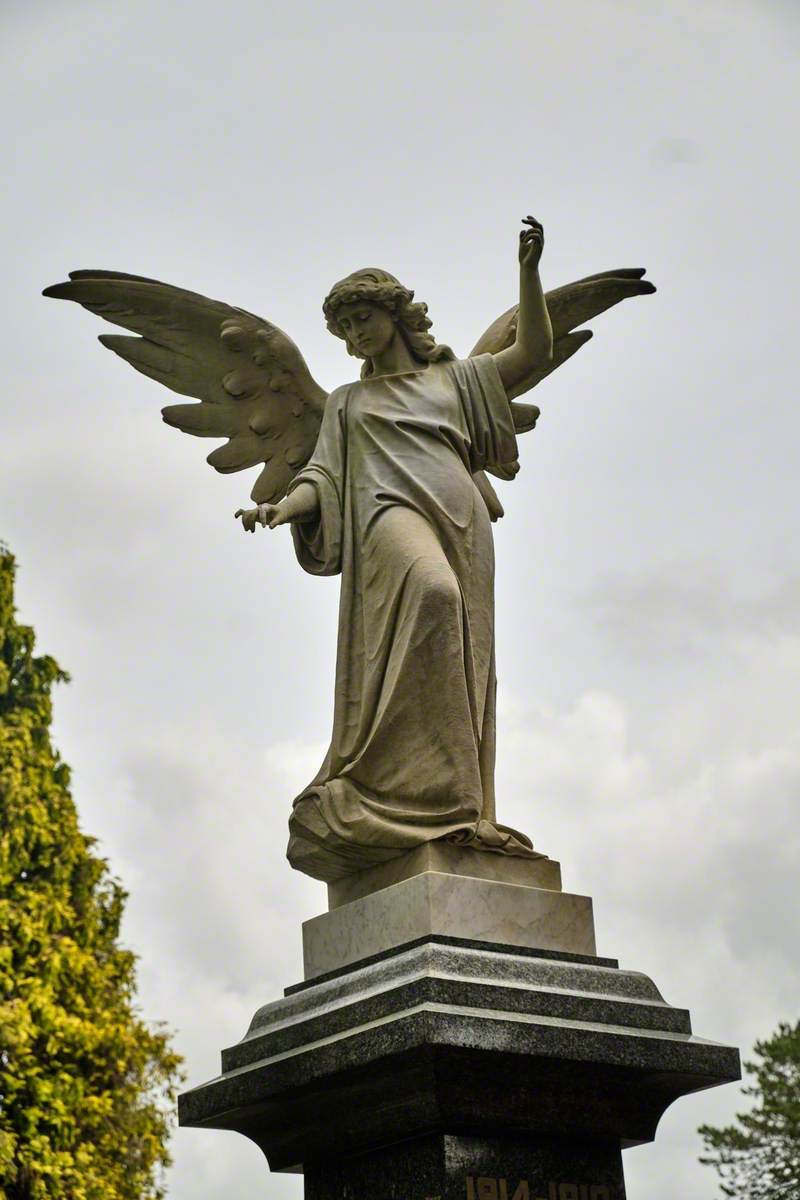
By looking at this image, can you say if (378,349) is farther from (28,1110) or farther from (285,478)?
(28,1110)

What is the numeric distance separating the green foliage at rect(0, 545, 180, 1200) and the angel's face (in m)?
16.0

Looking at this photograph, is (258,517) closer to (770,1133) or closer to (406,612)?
(406,612)

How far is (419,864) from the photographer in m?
6.79

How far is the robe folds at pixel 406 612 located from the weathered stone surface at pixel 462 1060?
0.67m

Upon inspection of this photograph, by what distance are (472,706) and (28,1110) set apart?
679 inches

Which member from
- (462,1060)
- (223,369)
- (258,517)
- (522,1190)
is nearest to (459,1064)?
(462,1060)

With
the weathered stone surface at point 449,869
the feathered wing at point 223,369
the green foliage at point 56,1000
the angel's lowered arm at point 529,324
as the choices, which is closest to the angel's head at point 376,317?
the angel's lowered arm at point 529,324

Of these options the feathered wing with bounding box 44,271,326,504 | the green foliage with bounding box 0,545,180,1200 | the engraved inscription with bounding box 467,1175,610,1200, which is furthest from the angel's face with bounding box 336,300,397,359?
the green foliage with bounding box 0,545,180,1200

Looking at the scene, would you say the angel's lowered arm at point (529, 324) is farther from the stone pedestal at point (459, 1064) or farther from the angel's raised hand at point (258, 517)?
the stone pedestal at point (459, 1064)

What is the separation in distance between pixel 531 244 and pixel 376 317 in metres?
0.83

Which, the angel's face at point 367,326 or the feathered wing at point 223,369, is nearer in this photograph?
the angel's face at point 367,326

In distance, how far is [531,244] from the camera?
758 centimetres

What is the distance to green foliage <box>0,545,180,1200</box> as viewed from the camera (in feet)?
73.1

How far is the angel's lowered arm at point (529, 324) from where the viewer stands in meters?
7.60
